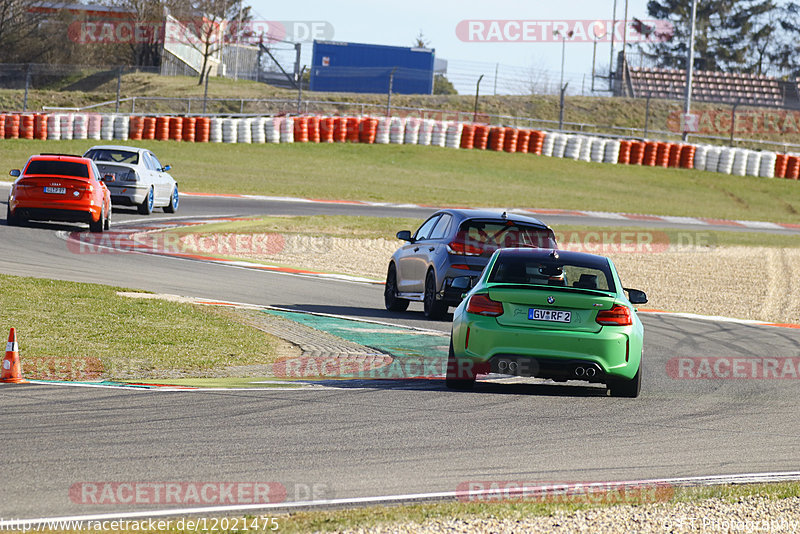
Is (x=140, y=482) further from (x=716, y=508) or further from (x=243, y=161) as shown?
(x=243, y=161)

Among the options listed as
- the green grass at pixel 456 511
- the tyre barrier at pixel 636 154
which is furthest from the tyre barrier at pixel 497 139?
the green grass at pixel 456 511

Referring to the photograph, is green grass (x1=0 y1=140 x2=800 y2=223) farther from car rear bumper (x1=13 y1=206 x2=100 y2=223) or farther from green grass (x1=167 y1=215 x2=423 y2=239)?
car rear bumper (x1=13 y1=206 x2=100 y2=223)

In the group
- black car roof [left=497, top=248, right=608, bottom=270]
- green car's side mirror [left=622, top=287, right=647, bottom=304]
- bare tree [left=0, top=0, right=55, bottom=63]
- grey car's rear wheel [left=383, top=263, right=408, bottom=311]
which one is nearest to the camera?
black car roof [left=497, top=248, right=608, bottom=270]

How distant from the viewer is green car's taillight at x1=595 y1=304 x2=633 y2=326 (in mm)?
9797

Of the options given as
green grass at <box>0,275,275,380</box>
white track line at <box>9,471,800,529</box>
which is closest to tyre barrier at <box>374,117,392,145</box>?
green grass at <box>0,275,275,380</box>

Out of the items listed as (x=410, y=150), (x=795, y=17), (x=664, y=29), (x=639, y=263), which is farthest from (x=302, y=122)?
(x=795, y=17)

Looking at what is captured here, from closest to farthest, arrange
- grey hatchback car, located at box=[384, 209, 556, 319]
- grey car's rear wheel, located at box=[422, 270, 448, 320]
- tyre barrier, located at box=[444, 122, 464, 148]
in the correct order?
grey hatchback car, located at box=[384, 209, 556, 319]
grey car's rear wheel, located at box=[422, 270, 448, 320]
tyre barrier, located at box=[444, 122, 464, 148]

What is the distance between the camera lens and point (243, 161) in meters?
42.2

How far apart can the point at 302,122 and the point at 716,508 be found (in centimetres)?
4063

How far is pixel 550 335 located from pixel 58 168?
47.2ft

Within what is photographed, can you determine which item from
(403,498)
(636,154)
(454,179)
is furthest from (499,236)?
(636,154)

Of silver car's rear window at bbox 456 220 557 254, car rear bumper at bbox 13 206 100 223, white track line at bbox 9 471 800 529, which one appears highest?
silver car's rear window at bbox 456 220 557 254

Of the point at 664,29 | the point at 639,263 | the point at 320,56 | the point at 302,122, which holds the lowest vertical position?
Answer: the point at 639,263

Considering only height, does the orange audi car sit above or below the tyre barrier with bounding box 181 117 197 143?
below
